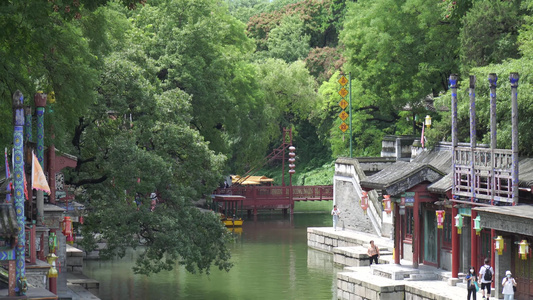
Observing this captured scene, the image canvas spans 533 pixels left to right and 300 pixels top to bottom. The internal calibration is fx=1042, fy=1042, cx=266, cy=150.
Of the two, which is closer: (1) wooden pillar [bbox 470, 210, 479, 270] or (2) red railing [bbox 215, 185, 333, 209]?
(1) wooden pillar [bbox 470, 210, 479, 270]

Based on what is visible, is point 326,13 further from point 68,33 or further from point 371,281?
point 68,33

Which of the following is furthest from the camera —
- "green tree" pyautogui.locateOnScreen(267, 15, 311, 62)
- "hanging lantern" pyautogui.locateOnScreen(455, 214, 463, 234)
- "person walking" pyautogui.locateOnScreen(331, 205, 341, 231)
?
"green tree" pyautogui.locateOnScreen(267, 15, 311, 62)

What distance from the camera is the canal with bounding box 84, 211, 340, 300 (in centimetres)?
3616

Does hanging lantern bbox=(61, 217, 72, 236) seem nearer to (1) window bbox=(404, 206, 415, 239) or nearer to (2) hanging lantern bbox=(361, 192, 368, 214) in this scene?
(1) window bbox=(404, 206, 415, 239)

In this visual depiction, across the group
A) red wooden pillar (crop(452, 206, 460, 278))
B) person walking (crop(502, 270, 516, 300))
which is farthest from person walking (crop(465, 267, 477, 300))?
red wooden pillar (crop(452, 206, 460, 278))

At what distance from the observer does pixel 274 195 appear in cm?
6556

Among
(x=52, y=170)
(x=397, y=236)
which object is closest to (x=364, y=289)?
(x=397, y=236)

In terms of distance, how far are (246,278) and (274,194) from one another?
84.5ft

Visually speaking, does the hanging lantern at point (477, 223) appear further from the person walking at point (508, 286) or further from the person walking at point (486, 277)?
the person walking at point (508, 286)

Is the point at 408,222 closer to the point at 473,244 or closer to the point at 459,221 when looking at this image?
the point at 459,221

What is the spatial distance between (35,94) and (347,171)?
2802cm

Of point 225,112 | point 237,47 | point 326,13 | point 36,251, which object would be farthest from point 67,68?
point 326,13

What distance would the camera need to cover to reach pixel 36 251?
2630 cm

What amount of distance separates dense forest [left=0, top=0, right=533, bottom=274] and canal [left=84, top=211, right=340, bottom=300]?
106 cm
